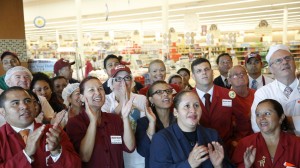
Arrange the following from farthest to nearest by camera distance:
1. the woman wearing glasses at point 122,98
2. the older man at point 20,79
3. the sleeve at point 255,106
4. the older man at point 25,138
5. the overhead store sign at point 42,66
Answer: the overhead store sign at point 42,66 → the older man at point 20,79 → the woman wearing glasses at point 122,98 → the sleeve at point 255,106 → the older man at point 25,138

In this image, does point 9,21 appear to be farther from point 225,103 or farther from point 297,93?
point 297,93

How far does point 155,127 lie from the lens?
2.52 meters

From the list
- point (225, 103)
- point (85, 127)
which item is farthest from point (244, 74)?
point (85, 127)

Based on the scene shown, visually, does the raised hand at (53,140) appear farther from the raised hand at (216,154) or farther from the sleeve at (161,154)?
the raised hand at (216,154)

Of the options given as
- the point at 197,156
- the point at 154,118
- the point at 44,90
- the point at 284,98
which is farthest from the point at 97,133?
the point at 284,98

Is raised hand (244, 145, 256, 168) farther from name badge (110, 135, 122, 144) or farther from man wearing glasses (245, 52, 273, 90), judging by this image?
man wearing glasses (245, 52, 273, 90)

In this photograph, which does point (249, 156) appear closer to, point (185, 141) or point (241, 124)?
point (185, 141)

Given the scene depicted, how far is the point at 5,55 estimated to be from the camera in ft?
13.8

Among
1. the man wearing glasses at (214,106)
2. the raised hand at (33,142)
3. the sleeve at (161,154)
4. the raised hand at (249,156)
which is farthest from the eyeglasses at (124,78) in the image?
the raised hand at (249,156)

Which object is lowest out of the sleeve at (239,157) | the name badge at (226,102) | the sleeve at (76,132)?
the sleeve at (239,157)

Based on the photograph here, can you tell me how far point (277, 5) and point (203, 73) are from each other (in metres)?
11.1

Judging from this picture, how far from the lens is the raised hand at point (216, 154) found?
2043 mm

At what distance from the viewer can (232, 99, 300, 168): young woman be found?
2258mm

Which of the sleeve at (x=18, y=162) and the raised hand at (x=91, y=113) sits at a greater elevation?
the raised hand at (x=91, y=113)
